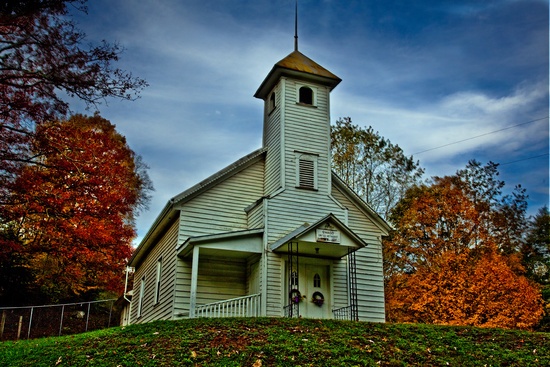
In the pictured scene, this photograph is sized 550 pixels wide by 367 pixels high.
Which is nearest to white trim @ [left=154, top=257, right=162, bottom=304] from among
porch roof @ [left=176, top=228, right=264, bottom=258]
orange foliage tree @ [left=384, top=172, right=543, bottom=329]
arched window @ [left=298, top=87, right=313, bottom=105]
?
porch roof @ [left=176, top=228, right=264, bottom=258]

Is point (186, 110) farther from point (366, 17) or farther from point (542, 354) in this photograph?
point (542, 354)

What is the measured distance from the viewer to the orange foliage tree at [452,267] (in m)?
24.5

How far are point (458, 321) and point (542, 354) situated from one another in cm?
1375

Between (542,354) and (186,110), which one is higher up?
(186,110)

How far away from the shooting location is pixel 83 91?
Answer: 12.5 m

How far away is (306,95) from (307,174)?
3.29 m

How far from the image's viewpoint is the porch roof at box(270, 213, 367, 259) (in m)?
15.3

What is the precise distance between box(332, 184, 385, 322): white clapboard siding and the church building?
4 centimetres

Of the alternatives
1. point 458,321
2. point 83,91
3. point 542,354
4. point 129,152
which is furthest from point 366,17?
point 129,152

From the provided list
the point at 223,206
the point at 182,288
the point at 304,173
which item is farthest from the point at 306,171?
the point at 182,288

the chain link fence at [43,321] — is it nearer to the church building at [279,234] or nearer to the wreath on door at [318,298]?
the church building at [279,234]

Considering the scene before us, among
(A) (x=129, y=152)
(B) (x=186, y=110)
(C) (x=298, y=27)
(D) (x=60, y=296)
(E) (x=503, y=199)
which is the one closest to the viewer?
(B) (x=186, y=110)

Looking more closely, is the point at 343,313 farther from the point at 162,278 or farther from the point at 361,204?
the point at 162,278

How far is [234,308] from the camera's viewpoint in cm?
1509
